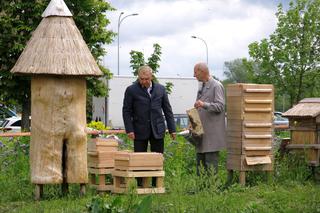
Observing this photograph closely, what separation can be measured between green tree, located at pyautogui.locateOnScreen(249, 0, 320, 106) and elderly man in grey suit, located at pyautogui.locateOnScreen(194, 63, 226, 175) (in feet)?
88.3

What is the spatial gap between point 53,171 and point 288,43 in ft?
96.8

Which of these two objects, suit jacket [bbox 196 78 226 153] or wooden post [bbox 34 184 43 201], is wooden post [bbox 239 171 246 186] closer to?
suit jacket [bbox 196 78 226 153]

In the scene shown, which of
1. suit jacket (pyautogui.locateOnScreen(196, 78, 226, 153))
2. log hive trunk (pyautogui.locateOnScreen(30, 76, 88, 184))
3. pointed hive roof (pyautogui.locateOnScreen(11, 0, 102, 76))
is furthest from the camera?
suit jacket (pyautogui.locateOnScreen(196, 78, 226, 153))

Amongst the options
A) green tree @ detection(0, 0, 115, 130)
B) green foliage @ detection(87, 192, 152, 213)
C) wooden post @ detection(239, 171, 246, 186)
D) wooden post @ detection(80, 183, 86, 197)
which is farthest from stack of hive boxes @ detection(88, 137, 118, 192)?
green tree @ detection(0, 0, 115, 130)

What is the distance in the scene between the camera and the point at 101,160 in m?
11.7

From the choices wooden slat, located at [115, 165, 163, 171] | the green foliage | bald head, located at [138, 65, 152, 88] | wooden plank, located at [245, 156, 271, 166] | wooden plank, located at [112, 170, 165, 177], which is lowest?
the green foliage

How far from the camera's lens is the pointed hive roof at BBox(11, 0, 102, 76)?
10422 millimetres

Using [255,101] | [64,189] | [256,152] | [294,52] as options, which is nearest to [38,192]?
[64,189]

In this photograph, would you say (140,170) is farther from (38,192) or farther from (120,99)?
(120,99)

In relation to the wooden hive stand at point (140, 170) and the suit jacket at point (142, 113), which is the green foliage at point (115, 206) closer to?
the wooden hive stand at point (140, 170)

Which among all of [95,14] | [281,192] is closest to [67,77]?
[281,192]

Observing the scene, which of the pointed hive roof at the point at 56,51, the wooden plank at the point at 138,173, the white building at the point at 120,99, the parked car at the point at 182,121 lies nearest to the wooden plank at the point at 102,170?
the wooden plank at the point at 138,173

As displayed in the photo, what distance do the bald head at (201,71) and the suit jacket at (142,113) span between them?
733 millimetres

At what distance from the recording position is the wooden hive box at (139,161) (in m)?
11.0
